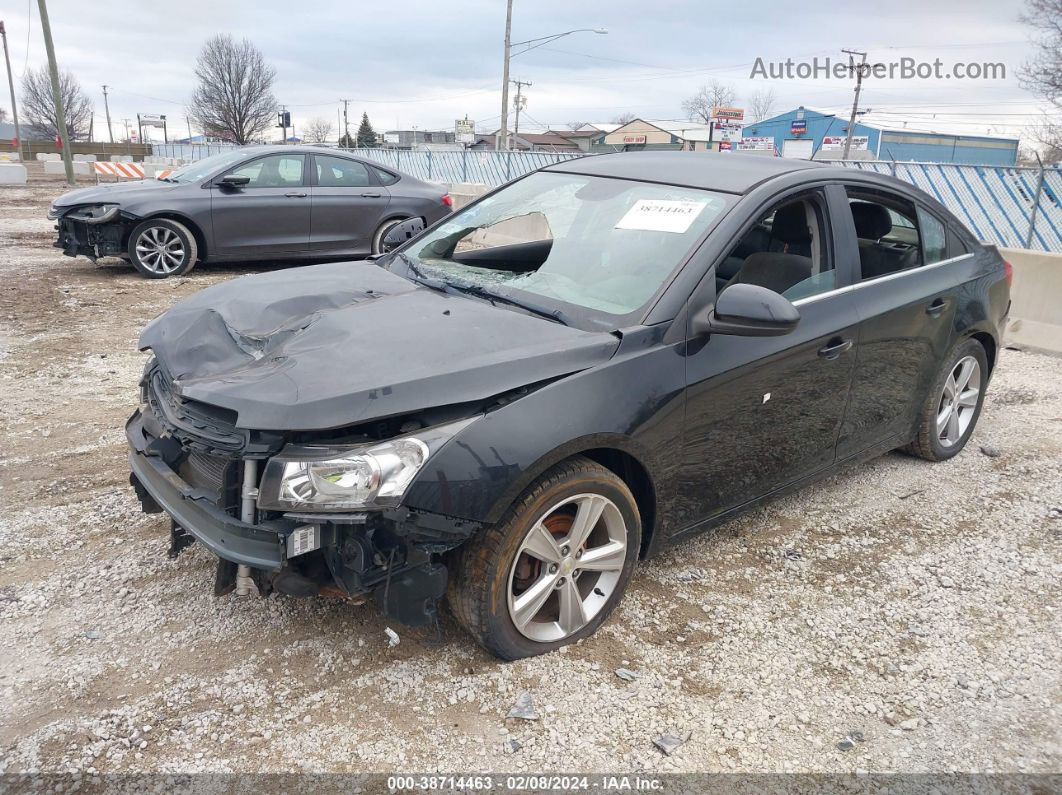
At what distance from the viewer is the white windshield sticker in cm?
332

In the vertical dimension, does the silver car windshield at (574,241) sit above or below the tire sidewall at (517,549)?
above

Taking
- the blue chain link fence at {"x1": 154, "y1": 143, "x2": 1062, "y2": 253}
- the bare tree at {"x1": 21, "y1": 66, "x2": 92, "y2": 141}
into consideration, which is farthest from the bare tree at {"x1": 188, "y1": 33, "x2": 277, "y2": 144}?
the blue chain link fence at {"x1": 154, "y1": 143, "x2": 1062, "y2": 253}

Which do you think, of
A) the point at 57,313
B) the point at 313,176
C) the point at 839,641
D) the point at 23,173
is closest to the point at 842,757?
the point at 839,641

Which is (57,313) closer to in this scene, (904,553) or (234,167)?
(234,167)

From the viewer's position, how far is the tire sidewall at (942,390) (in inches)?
175

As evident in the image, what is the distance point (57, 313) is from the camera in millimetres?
7820

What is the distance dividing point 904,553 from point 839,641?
3.04 feet

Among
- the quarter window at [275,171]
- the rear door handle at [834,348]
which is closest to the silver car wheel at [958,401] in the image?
the rear door handle at [834,348]

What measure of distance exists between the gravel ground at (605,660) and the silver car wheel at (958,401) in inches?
20.4

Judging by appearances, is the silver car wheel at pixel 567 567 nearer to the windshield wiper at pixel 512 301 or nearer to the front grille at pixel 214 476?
the windshield wiper at pixel 512 301

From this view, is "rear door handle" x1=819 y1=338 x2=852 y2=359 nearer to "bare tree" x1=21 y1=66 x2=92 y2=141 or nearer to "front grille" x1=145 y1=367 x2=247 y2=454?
"front grille" x1=145 y1=367 x2=247 y2=454

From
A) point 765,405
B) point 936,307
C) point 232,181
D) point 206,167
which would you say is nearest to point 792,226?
point 765,405

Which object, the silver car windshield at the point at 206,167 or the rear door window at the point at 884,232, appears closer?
the rear door window at the point at 884,232

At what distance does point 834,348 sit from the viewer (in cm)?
358
